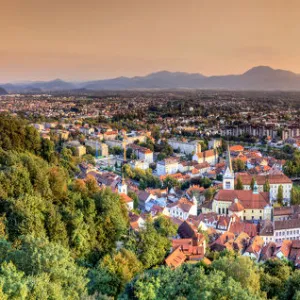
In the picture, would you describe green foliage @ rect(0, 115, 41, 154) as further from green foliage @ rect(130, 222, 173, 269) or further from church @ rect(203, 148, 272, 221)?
church @ rect(203, 148, 272, 221)

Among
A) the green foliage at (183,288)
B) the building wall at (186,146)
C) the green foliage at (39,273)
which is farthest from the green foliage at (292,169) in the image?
the green foliage at (39,273)

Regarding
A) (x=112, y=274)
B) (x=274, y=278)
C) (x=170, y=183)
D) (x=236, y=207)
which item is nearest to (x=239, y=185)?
(x=236, y=207)

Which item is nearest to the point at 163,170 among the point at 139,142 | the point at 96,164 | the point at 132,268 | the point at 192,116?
the point at 96,164

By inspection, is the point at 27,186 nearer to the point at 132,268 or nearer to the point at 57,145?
the point at 132,268

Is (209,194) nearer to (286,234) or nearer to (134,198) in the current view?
(134,198)

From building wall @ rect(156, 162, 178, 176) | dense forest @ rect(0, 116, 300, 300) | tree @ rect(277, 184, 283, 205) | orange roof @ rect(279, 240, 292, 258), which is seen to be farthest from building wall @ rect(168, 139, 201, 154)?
dense forest @ rect(0, 116, 300, 300)

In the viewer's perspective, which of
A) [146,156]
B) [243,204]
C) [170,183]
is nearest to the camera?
[243,204]
